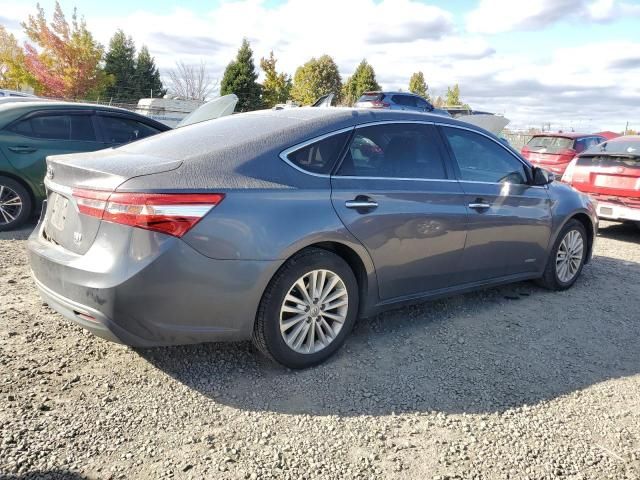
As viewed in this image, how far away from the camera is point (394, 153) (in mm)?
3791

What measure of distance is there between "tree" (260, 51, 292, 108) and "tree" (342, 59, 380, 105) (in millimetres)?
5335

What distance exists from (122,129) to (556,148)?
10202 mm

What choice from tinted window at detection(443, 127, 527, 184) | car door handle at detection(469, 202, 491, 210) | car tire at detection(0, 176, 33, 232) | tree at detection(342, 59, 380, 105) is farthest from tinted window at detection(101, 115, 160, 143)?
tree at detection(342, 59, 380, 105)

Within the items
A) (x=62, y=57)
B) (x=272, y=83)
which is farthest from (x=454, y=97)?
(x=62, y=57)

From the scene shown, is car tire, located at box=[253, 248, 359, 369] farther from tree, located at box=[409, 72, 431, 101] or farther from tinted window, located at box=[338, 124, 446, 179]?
tree, located at box=[409, 72, 431, 101]

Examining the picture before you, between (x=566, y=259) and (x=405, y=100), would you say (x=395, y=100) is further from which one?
(x=566, y=259)

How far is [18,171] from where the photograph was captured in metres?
6.31

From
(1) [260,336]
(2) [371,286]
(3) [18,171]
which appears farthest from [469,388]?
(3) [18,171]

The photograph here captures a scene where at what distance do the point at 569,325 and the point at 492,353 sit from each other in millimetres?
1031

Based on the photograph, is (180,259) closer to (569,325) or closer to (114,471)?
(114,471)

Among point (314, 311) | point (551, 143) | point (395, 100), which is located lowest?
point (314, 311)

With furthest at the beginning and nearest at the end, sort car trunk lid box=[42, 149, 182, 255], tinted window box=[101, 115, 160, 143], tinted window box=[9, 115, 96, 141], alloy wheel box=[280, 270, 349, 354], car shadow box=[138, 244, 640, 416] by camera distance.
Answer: tinted window box=[101, 115, 160, 143] → tinted window box=[9, 115, 96, 141] → alloy wheel box=[280, 270, 349, 354] → car shadow box=[138, 244, 640, 416] → car trunk lid box=[42, 149, 182, 255]

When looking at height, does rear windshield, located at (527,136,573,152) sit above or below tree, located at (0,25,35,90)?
below

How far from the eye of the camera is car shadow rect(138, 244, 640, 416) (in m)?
3.07
